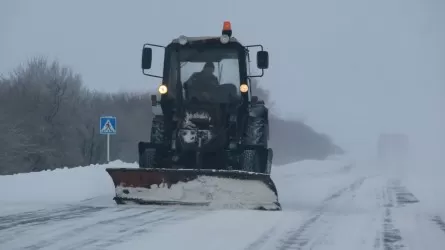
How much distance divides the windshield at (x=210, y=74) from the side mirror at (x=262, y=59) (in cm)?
43

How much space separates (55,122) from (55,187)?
30832 millimetres

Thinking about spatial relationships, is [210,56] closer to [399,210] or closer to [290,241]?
[399,210]

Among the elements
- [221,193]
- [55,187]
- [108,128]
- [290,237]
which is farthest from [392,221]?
[108,128]

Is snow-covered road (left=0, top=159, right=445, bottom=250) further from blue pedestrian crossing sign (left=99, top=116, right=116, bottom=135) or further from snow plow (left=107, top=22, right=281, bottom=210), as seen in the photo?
blue pedestrian crossing sign (left=99, top=116, right=116, bottom=135)

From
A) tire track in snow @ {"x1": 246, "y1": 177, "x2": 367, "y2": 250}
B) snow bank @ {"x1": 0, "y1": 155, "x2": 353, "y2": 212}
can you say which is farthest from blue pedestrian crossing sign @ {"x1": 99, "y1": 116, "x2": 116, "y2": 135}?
tire track in snow @ {"x1": 246, "y1": 177, "x2": 367, "y2": 250}

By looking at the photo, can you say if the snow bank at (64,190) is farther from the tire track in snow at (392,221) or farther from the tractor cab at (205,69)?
the tractor cab at (205,69)

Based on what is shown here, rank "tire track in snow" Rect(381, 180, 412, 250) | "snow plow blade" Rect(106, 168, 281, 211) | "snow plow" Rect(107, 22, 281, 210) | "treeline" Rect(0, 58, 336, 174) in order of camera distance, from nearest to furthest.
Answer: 1. "tire track in snow" Rect(381, 180, 412, 250)
2. "snow plow blade" Rect(106, 168, 281, 211)
3. "snow plow" Rect(107, 22, 281, 210)
4. "treeline" Rect(0, 58, 336, 174)

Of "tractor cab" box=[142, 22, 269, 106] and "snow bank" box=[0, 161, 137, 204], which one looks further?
"snow bank" box=[0, 161, 137, 204]

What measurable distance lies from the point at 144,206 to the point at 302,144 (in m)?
58.7

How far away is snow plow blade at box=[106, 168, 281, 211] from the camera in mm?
8492

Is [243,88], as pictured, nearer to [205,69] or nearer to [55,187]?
[205,69]

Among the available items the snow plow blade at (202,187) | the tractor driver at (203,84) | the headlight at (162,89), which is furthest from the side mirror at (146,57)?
the snow plow blade at (202,187)

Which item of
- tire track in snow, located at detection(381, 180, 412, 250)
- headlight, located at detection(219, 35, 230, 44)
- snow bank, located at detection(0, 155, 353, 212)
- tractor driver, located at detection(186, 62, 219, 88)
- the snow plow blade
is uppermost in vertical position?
headlight, located at detection(219, 35, 230, 44)

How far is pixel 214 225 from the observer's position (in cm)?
705
